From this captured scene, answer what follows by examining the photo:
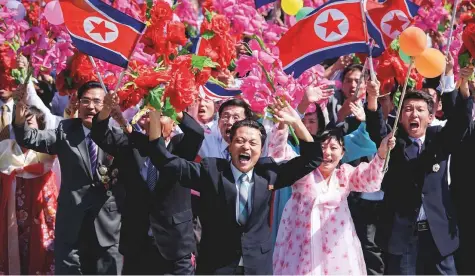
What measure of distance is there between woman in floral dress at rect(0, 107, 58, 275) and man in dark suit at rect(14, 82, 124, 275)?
75 cm

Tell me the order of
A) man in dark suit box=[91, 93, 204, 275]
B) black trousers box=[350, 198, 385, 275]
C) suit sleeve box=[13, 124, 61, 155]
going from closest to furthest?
man in dark suit box=[91, 93, 204, 275] < suit sleeve box=[13, 124, 61, 155] < black trousers box=[350, 198, 385, 275]

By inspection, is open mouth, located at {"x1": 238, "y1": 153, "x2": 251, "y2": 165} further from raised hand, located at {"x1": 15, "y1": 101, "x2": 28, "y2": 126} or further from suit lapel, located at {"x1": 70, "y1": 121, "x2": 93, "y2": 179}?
raised hand, located at {"x1": 15, "y1": 101, "x2": 28, "y2": 126}

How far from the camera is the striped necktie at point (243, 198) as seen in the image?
6137 millimetres

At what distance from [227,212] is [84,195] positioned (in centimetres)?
152

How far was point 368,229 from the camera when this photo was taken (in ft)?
26.8

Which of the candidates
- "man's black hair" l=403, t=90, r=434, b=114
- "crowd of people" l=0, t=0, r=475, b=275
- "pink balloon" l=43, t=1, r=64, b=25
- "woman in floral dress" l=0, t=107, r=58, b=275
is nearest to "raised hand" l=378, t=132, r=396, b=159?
"crowd of people" l=0, t=0, r=475, b=275

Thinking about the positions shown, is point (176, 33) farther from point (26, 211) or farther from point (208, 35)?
point (26, 211)

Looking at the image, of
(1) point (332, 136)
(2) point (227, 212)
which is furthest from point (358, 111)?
(2) point (227, 212)

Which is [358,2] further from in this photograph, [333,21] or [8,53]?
[8,53]

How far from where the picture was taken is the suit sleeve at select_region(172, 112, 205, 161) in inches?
253

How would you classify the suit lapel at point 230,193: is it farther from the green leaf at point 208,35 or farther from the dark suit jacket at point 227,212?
the green leaf at point 208,35

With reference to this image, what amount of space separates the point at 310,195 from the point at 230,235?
2.95 feet

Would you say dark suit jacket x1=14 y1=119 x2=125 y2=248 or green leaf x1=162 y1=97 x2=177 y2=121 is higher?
green leaf x1=162 y1=97 x2=177 y2=121

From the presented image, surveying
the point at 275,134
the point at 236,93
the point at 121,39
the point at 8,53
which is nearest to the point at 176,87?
the point at 121,39
